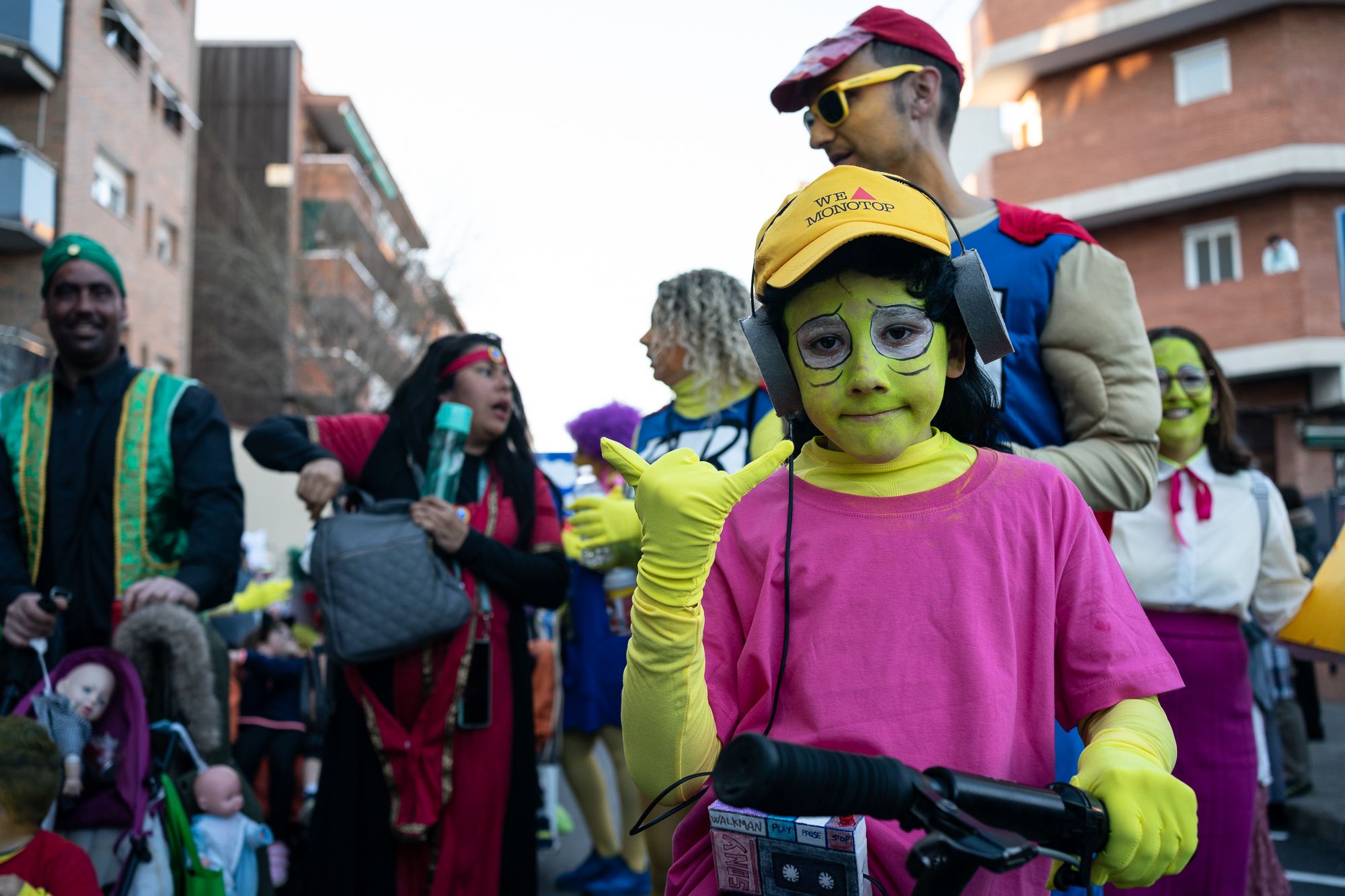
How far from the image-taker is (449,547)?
408cm

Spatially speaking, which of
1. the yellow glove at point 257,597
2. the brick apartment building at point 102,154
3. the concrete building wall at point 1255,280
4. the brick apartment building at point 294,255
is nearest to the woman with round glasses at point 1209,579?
the yellow glove at point 257,597

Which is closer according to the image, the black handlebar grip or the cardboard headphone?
the black handlebar grip

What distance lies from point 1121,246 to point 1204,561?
62.3ft

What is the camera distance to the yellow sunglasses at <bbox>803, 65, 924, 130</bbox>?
288cm

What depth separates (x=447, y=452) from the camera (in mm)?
4309

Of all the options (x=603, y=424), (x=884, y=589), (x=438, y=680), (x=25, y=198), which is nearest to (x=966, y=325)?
(x=884, y=589)

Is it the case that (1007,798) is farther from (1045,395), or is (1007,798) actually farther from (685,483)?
(1045,395)

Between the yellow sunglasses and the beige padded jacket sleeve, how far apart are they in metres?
0.62

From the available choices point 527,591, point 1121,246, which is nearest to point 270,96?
point 1121,246

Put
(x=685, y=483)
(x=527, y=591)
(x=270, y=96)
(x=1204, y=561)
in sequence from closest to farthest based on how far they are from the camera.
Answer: (x=685, y=483)
(x=1204, y=561)
(x=527, y=591)
(x=270, y=96)

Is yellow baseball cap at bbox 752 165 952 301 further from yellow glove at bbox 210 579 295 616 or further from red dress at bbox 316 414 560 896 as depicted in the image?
yellow glove at bbox 210 579 295 616

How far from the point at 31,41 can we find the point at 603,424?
52.7 ft

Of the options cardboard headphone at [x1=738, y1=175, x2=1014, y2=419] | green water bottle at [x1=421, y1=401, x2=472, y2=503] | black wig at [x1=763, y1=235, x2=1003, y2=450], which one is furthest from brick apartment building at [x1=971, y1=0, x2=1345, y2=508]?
cardboard headphone at [x1=738, y1=175, x2=1014, y2=419]

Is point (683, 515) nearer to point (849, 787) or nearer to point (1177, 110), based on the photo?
point (849, 787)
